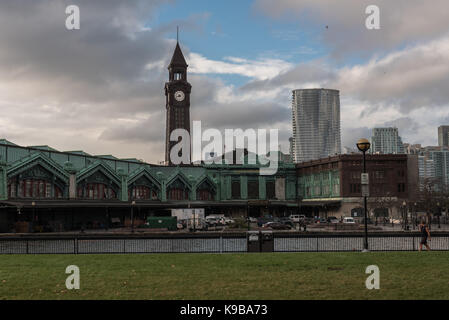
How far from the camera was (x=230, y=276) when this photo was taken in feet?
57.7

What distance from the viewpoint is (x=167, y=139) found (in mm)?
145125

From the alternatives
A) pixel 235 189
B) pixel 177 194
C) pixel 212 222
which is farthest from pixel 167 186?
pixel 212 222

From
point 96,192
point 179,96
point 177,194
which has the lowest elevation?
point 177,194

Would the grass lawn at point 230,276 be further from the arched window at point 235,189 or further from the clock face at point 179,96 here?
the clock face at point 179,96

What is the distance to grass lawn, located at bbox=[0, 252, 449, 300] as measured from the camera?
14602 millimetres

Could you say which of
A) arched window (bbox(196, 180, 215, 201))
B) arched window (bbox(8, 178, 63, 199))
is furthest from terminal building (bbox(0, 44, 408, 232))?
arched window (bbox(8, 178, 63, 199))

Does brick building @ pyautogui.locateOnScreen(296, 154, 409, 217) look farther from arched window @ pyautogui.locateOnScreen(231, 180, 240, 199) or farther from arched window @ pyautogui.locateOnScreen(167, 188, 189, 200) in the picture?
arched window @ pyautogui.locateOnScreen(167, 188, 189, 200)

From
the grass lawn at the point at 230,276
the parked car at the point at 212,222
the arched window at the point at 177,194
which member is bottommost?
the parked car at the point at 212,222

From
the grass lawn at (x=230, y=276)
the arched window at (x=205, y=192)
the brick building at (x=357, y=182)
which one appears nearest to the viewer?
the grass lawn at (x=230, y=276)

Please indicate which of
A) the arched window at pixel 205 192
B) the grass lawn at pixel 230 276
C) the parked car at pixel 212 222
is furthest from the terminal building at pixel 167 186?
the grass lawn at pixel 230 276

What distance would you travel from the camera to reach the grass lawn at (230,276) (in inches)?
575

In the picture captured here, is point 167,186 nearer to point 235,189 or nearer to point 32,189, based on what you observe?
point 235,189
